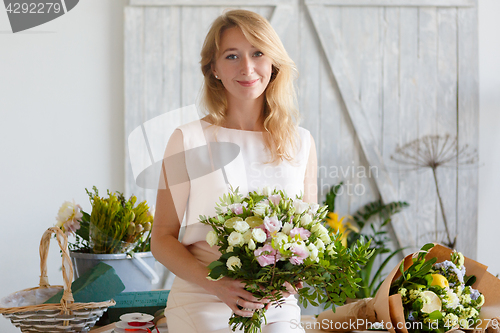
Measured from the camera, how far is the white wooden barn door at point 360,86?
3068 mm

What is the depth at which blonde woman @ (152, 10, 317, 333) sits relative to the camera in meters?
1.40

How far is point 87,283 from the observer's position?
4.87 feet

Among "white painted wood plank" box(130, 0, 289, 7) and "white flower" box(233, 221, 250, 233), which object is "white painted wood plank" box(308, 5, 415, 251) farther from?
"white flower" box(233, 221, 250, 233)

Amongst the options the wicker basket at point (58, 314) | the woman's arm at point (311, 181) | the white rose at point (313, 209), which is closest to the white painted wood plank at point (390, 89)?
the woman's arm at point (311, 181)

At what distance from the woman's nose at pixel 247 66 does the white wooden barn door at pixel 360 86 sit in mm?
1616

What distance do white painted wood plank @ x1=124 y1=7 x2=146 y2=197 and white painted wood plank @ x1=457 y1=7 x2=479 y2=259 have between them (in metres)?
2.32

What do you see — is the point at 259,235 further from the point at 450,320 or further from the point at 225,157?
the point at 450,320

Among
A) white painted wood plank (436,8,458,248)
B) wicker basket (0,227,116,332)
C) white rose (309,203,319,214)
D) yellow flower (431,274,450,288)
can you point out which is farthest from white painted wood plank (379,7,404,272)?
wicker basket (0,227,116,332)

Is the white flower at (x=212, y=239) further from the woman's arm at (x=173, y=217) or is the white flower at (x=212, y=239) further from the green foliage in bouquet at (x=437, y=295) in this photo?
the green foliage in bouquet at (x=437, y=295)

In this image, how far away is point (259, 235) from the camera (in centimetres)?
111

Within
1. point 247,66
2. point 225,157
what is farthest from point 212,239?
point 247,66

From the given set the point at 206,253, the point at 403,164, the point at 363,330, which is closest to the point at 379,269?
the point at 403,164

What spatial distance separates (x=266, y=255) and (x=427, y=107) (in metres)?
2.55

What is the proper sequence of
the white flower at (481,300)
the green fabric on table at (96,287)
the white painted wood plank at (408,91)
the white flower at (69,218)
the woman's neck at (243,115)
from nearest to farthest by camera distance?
the white flower at (481,300) → the green fabric on table at (96,287) → the woman's neck at (243,115) → the white flower at (69,218) → the white painted wood plank at (408,91)
